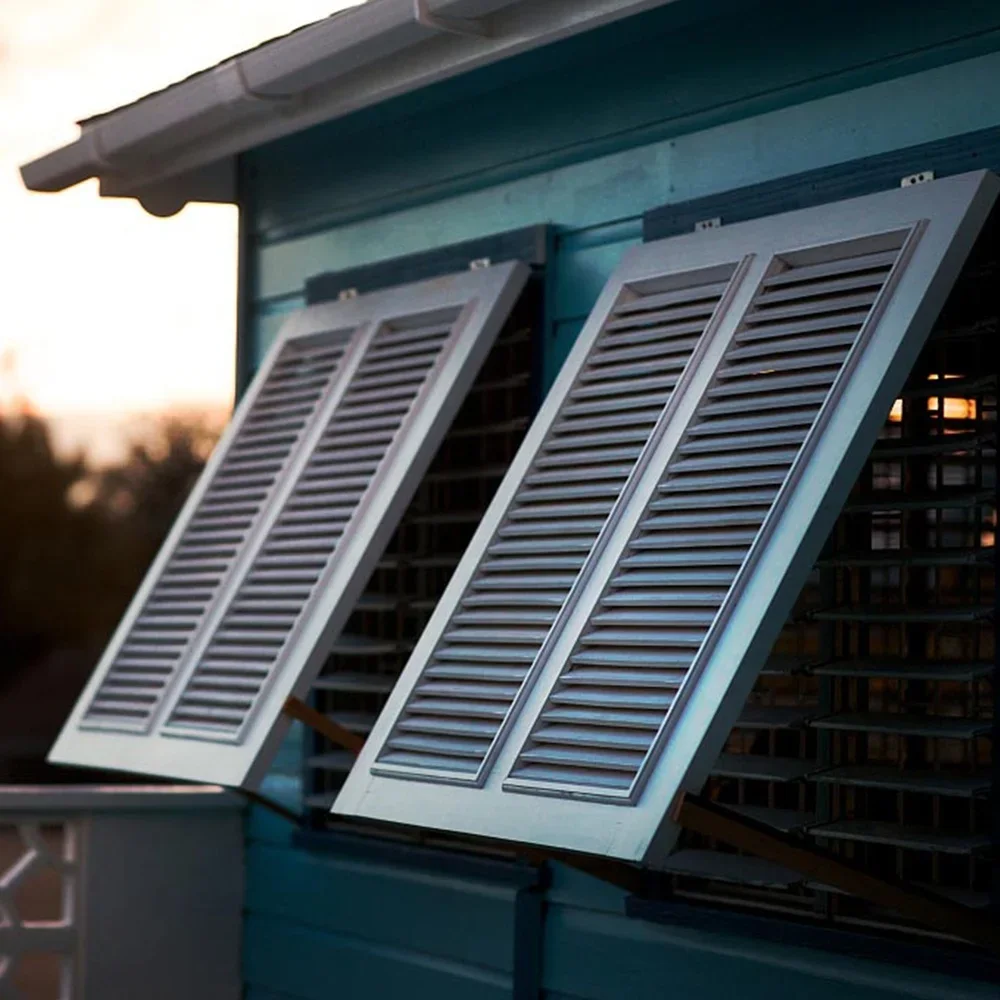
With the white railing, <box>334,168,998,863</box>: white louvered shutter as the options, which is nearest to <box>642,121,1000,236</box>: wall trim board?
<box>334,168,998,863</box>: white louvered shutter

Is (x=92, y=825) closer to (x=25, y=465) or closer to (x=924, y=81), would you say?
(x=924, y=81)

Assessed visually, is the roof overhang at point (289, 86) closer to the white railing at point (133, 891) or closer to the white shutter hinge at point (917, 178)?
the white shutter hinge at point (917, 178)

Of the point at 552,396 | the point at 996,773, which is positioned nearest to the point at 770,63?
the point at 552,396

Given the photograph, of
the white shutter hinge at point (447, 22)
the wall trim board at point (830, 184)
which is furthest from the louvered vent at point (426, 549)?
the white shutter hinge at point (447, 22)

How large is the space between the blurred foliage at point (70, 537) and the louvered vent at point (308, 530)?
26.2 m

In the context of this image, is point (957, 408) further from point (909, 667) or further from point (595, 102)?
point (595, 102)

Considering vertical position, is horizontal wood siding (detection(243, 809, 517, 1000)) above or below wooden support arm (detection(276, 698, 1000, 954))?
below

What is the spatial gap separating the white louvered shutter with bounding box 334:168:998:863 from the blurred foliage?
27.4m

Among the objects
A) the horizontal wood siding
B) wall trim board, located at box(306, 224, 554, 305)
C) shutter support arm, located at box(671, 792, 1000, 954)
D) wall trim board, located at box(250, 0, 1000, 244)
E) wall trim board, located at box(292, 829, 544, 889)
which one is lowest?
the horizontal wood siding

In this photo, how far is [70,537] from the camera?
32.1 meters

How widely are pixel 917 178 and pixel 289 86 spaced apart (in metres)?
2.06

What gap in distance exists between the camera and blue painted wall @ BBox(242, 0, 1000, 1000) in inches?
176

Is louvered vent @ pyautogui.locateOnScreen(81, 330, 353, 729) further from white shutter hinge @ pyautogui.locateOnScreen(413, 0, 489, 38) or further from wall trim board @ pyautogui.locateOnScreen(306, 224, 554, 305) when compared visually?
white shutter hinge @ pyautogui.locateOnScreen(413, 0, 489, 38)

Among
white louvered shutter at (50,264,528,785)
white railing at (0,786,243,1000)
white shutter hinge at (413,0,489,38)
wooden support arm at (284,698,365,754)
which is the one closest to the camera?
white shutter hinge at (413,0,489,38)
